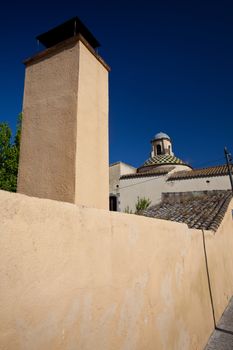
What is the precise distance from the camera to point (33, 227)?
1.17 metres

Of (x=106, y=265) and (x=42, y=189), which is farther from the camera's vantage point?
(x=42, y=189)

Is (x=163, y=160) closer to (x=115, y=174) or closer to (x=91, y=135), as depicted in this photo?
(x=115, y=174)

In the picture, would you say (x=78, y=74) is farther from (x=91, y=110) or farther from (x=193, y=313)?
(x=193, y=313)

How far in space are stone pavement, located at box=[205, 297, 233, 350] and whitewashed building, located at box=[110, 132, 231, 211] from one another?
A: 12.9 metres

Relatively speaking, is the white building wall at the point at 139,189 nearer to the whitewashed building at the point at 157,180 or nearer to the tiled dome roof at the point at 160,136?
the whitewashed building at the point at 157,180

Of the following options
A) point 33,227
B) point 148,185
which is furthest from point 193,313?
point 148,185

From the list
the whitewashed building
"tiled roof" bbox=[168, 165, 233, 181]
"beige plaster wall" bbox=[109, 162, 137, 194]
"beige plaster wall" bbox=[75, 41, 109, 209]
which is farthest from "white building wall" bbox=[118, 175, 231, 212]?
"beige plaster wall" bbox=[75, 41, 109, 209]

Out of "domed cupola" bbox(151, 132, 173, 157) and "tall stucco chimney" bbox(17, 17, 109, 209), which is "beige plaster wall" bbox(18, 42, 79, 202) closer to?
"tall stucco chimney" bbox(17, 17, 109, 209)

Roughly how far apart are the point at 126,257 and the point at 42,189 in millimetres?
1239

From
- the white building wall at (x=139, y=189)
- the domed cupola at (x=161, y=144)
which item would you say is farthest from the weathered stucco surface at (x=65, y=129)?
the domed cupola at (x=161, y=144)

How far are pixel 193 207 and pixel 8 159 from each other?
1123 centimetres

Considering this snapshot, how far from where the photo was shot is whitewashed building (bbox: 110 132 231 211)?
55.2ft

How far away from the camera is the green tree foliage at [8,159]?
12.6 m

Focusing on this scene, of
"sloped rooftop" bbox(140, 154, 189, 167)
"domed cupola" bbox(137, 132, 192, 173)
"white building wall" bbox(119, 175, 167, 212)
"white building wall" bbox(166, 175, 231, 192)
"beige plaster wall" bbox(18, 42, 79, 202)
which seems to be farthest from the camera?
Result: "sloped rooftop" bbox(140, 154, 189, 167)
